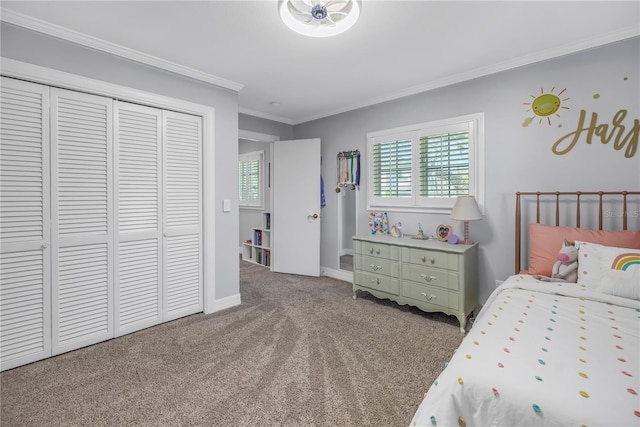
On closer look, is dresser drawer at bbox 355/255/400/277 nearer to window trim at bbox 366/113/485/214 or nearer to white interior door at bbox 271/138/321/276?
window trim at bbox 366/113/485/214

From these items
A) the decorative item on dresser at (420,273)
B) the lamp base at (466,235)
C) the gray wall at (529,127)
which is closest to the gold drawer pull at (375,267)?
the decorative item on dresser at (420,273)

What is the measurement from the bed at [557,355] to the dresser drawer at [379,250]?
45.5 inches

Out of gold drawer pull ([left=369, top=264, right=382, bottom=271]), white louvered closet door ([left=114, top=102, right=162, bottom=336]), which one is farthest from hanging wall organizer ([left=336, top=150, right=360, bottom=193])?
white louvered closet door ([left=114, top=102, right=162, bottom=336])

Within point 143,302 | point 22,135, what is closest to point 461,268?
point 143,302

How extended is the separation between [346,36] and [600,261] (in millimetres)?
2339

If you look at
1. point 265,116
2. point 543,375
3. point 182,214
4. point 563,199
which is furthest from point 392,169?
point 543,375

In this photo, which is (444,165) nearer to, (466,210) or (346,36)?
(466,210)

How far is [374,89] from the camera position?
338 centimetres

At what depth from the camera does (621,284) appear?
1709mm

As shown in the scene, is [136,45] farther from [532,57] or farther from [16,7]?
[532,57]

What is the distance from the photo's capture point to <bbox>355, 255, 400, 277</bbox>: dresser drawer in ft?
10.2

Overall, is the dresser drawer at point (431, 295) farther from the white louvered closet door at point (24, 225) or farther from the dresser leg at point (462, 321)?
the white louvered closet door at point (24, 225)

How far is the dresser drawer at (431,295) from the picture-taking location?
270 cm

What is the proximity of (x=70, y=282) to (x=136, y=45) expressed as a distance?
1955 mm
